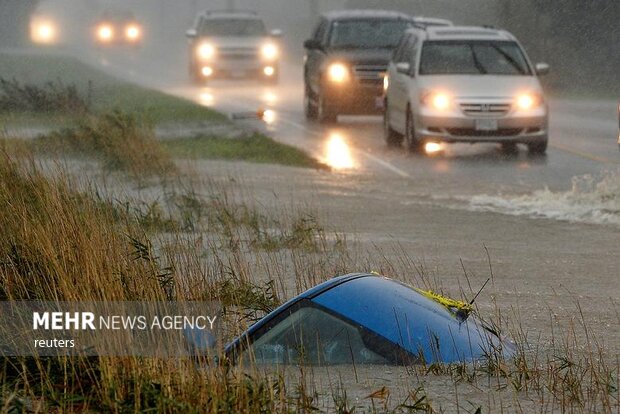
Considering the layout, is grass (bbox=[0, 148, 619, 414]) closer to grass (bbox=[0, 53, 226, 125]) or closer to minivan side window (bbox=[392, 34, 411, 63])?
grass (bbox=[0, 53, 226, 125])

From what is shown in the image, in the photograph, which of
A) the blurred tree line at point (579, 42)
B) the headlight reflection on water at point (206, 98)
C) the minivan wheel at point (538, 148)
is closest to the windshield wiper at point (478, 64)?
the minivan wheel at point (538, 148)

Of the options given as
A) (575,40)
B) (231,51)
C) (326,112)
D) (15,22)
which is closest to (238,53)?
(231,51)

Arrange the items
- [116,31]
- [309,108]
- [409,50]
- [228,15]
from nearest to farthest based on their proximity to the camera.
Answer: [409,50]
[309,108]
[228,15]
[116,31]

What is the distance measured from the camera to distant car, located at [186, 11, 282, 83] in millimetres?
41781

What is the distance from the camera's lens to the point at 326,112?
28234 mm

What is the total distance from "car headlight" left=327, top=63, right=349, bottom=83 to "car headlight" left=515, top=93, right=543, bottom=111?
19.9 ft

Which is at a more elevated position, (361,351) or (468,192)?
(361,351)

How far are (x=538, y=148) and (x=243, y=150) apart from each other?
4.21 metres

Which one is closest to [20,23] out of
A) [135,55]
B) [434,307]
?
[135,55]

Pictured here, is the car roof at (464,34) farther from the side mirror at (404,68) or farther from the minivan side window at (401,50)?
the minivan side window at (401,50)

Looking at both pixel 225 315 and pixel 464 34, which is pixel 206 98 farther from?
pixel 225 315

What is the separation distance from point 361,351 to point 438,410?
2.48 feet

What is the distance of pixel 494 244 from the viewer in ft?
44.2

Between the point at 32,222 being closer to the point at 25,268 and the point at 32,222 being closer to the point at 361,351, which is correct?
the point at 25,268
